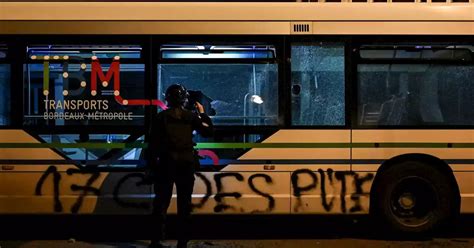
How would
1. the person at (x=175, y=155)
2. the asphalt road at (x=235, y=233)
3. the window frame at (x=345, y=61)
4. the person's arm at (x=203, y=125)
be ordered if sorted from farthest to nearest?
the window frame at (x=345, y=61) → the asphalt road at (x=235, y=233) → the person's arm at (x=203, y=125) → the person at (x=175, y=155)

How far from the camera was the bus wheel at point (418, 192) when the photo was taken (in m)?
6.82

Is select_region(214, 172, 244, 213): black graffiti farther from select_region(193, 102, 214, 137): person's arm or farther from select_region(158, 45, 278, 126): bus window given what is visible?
select_region(193, 102, 214, 137): person's arm

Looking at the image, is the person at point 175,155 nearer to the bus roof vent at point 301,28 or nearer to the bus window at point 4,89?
the bus roof vent at point 301,28

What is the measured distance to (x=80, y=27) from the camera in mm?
6758

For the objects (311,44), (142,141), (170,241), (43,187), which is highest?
(311,44)

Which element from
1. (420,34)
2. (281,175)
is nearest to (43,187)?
(281,175)

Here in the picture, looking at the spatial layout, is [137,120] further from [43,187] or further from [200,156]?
[43,187]

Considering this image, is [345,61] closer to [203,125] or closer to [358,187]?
[358,187]

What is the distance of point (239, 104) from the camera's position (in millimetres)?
6770

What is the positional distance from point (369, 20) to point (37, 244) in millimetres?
4548

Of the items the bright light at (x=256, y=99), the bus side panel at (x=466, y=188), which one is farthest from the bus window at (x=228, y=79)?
the bus side panel at (x=466, y=188)

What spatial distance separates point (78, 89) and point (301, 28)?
2645 mm

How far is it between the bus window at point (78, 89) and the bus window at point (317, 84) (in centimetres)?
177

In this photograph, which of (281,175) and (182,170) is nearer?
(182,170)
